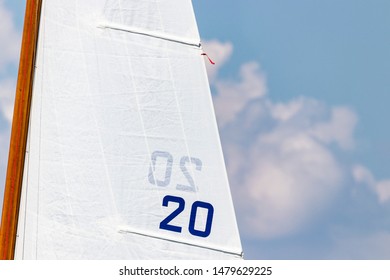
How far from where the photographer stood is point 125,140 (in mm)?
13375

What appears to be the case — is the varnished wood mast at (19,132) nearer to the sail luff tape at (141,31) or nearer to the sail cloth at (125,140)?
the sail cloth at (125,140)

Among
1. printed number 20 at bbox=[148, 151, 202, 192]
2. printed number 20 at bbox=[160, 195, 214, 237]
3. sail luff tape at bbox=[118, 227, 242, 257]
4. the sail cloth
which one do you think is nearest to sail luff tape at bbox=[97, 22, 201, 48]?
the sail cloth

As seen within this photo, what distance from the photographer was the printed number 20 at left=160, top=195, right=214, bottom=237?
13.4 meters

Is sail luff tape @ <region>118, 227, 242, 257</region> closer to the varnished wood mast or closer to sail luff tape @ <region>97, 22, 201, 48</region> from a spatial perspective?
the varnished wood mast

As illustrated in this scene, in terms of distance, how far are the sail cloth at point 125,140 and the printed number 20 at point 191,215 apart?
2cm

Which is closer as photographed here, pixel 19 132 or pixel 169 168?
pixel 169 168

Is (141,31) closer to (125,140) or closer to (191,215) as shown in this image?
(125,140)

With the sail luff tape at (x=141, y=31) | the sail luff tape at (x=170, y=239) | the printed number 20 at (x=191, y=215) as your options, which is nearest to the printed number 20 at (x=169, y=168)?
the printed number 20 at (x=191, y=215)

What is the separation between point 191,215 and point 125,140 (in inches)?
63.2

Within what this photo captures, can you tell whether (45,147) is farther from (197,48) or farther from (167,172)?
(197,48)

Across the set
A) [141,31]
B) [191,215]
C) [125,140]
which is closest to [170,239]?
[191,215]

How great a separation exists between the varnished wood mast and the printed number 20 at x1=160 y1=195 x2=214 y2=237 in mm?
2422
